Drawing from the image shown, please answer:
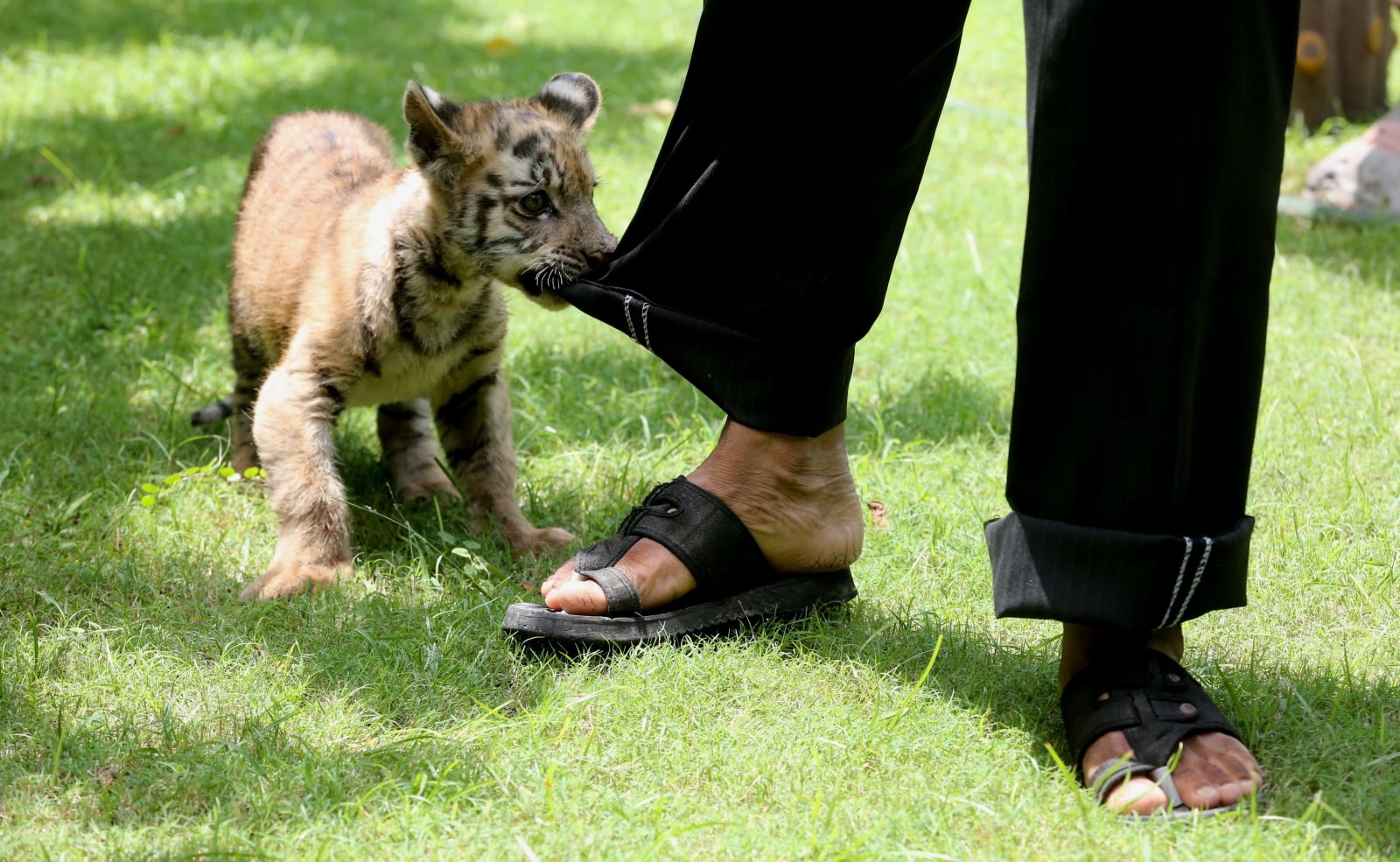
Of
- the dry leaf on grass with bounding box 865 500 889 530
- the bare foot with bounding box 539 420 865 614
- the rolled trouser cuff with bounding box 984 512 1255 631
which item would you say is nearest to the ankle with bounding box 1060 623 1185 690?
the rolled trouser cuff with bounding box 984 512 1255 631

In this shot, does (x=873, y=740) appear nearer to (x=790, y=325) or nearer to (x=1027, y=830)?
(x=1027, y=830)

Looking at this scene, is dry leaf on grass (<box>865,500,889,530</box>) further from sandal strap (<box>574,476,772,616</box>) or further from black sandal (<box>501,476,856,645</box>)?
sandal strap (<box>574,476,772,616</box>)

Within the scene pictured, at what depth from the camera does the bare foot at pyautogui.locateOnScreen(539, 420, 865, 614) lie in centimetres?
292

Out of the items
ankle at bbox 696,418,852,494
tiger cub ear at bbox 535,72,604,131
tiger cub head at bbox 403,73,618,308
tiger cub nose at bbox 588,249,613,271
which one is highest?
tiger cub ear at bbox 535,72,604,131

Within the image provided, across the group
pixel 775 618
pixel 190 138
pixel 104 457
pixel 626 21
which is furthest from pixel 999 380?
pixel 626 21

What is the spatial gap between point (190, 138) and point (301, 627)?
4929mm

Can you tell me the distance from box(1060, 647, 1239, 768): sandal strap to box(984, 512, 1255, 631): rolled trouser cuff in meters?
0.16

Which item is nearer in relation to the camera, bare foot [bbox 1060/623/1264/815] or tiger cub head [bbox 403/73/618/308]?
bare foot [bbox 1060/623/1264/815]

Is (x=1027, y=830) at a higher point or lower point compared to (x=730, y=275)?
lower

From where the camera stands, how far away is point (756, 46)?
267 centimetres

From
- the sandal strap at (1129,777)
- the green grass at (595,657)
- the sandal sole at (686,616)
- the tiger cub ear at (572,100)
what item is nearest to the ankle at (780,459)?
the sandal sole at (686,616)

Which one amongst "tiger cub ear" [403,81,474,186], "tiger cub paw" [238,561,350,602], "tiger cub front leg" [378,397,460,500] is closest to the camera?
"tiger cub paw" [238,561,350,602]

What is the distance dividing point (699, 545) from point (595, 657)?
331 mm

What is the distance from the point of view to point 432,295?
362 centimetres
